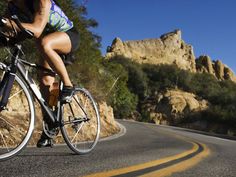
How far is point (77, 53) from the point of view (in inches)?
587

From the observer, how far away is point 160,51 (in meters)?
92.9

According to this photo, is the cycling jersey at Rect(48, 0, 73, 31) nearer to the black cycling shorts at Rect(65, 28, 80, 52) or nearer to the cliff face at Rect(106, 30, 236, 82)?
the black cycling shorts at Rect(65, 28, 80, 52)

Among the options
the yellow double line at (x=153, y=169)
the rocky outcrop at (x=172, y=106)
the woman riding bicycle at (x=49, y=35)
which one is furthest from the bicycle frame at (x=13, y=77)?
the rocky outcrop at (x=172, y=106)

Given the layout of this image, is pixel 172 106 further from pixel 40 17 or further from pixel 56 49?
Answer: pixel 40 17

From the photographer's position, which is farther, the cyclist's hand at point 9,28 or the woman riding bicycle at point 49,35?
the woman riding bicycle at point 49,35

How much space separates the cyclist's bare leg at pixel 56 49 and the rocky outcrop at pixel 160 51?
7725 centimetres

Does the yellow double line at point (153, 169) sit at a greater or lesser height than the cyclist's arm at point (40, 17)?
lesser

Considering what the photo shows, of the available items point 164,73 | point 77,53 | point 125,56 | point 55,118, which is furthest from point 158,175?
point 125,56

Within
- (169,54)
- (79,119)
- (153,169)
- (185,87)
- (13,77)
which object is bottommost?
(153,169)

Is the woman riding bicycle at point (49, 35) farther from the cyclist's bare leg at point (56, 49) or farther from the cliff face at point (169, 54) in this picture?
the cliff face at point (169, 54)

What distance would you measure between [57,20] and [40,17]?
0.45 m

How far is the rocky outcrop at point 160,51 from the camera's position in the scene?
87250 millimetres

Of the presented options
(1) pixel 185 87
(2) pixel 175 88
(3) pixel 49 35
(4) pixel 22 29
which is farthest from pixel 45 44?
(1) pixel 185 87

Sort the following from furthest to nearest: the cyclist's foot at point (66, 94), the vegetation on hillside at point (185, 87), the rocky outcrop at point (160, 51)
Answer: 1. the rocky outcrop at point (160, 51)
2. the vegetation on hillside at point (185, 87)
3. the cyclist's foot at point (66, 94)
